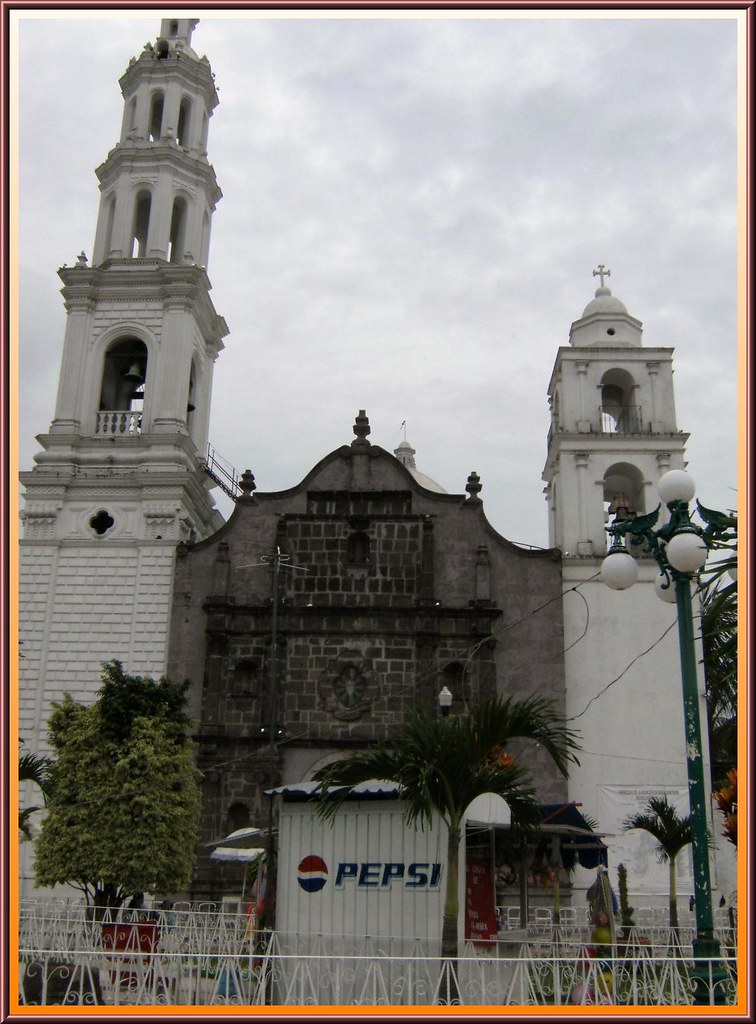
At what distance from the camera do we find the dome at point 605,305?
2925 cm

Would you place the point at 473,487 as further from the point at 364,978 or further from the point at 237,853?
the point at 364,978

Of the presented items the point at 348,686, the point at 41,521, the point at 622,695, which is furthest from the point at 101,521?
the point at 622,695

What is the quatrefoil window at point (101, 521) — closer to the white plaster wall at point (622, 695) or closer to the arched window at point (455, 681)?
the arched window at point (455, 681)

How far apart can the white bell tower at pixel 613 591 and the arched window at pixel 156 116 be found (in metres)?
14.8

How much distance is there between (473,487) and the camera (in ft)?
A: 90.5

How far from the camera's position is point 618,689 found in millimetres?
25234

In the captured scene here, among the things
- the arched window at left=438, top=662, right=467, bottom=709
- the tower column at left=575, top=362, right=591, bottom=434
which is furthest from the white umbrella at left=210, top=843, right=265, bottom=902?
the tower column at left=575, top=362, right=591, bottom=434

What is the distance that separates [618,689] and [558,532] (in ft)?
15.9

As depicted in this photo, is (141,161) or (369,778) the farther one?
(141,161)

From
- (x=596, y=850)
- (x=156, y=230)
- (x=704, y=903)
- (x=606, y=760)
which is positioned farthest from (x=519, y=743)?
(x=156, y=230)

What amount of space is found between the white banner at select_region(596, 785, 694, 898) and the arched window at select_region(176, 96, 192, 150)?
2306 centimetres

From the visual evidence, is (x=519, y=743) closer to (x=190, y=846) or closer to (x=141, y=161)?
(x=190, y=846)

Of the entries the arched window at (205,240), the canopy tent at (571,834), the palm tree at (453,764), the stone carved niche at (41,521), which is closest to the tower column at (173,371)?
the arched window at (205,240)

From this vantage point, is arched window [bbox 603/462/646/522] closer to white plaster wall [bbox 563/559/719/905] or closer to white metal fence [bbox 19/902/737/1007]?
white plaster wall [bbox 563/559/719/905]
